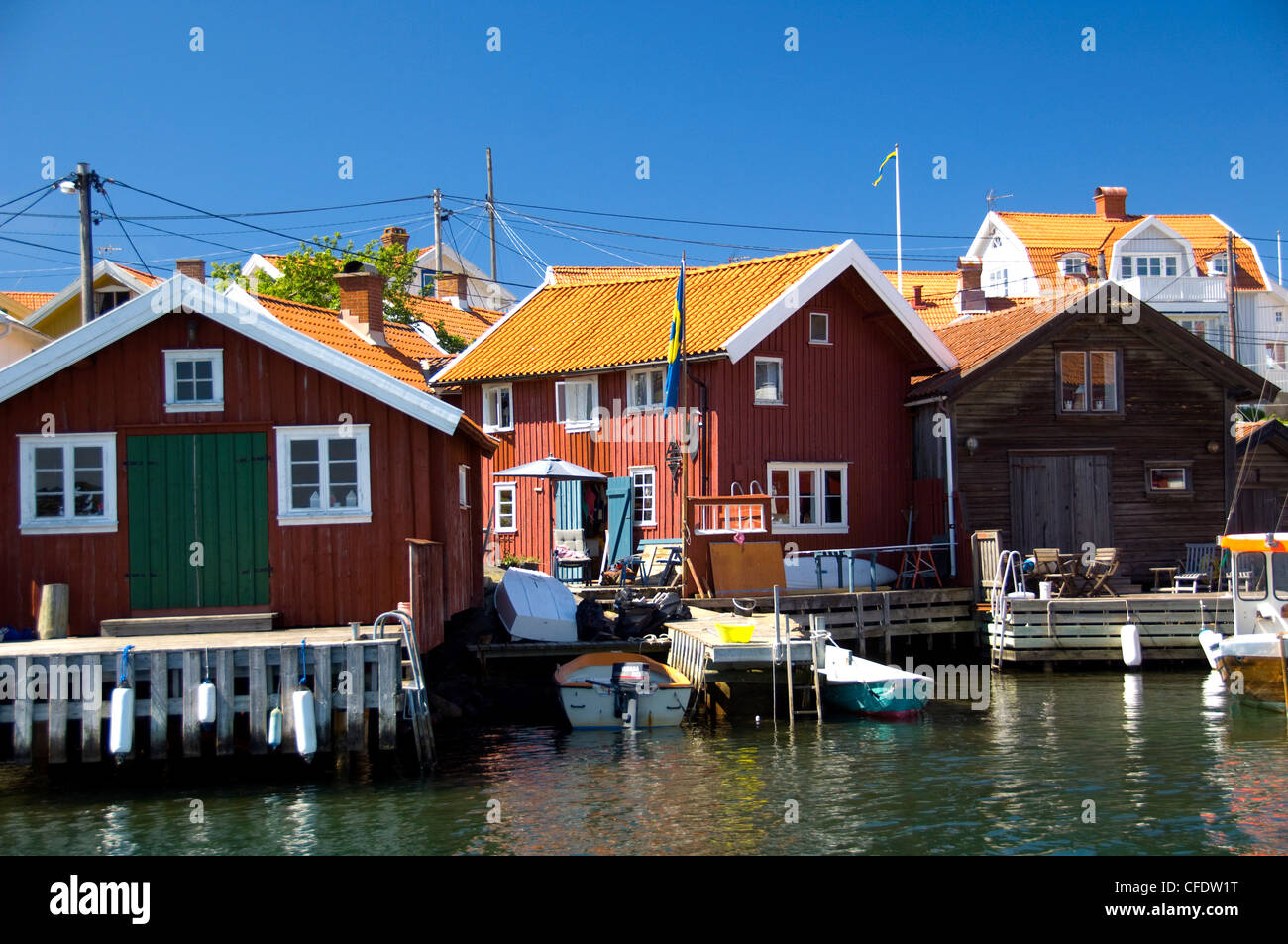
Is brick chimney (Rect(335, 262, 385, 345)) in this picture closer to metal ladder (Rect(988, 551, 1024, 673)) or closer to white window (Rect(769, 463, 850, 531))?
white window (Rect(769, 463, 850, 531))

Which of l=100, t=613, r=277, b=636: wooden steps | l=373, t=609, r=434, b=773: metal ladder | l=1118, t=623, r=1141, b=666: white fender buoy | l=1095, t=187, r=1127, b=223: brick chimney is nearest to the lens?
→ l=373, t=609, r=434, b=773: metal ladder

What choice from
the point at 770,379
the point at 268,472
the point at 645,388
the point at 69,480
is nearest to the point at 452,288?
the point at 645,388

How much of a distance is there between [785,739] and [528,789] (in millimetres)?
4762

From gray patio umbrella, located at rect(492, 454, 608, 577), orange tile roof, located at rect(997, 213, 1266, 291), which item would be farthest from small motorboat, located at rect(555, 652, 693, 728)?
orange tile roof, located at rect(997, 213, 1266, 291)

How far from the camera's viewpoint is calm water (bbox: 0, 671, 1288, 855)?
12250 mm

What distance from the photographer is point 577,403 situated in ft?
98.9

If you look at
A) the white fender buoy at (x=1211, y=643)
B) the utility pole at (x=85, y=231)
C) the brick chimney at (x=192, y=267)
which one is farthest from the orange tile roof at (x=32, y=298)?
the white fender buoy at (x=1211, y=643)

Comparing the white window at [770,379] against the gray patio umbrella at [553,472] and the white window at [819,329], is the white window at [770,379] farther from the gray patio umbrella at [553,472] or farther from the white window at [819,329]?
the gray patio umbrella at [553,472]

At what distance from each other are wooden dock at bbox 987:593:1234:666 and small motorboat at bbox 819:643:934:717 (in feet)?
18.5

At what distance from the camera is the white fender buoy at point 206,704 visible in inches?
550

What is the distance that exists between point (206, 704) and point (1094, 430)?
2179 centimetres

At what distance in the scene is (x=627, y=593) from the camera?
76.0ft

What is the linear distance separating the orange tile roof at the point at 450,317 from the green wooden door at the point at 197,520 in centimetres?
3117
